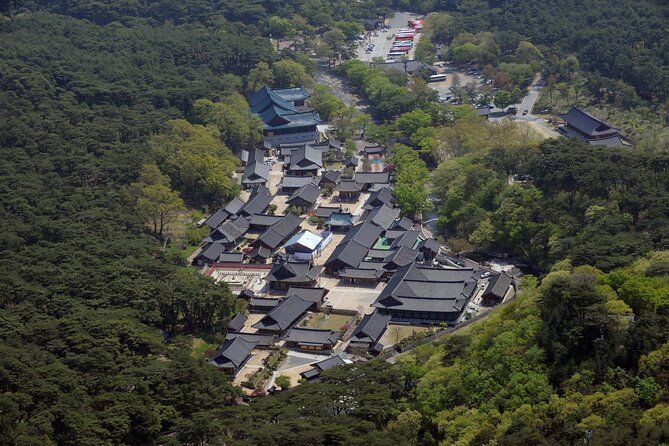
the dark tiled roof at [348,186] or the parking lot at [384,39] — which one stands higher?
the dark tiled roof at [348,186]

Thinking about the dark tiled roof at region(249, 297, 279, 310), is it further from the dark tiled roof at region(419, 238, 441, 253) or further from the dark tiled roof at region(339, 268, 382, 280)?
the dark tiled roof at region(419, 238, 441, 253)

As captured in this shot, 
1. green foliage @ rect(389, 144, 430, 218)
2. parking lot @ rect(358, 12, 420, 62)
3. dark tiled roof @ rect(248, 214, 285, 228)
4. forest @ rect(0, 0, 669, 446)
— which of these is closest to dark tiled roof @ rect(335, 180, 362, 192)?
green foliage @ rect(389, 144, 430, 218)

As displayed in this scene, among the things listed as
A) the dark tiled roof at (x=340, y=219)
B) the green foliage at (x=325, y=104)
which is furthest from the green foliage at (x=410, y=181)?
the green foliage at (x=325, y=104)

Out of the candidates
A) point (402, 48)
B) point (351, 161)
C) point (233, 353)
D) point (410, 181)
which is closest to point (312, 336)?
point (233, 353)

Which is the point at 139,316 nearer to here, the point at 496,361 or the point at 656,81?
the point at 496,361

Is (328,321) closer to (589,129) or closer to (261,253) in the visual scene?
(261,253)

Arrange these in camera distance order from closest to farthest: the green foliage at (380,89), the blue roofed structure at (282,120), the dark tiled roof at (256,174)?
the dark tiled roof at (256,174)
the blue roofed structure at (282,120)
the green foliage at (380,89)

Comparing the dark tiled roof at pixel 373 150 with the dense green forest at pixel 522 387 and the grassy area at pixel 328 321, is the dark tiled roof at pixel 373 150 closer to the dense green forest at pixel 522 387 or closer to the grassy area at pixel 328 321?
the grassy area at pixel 328 321
